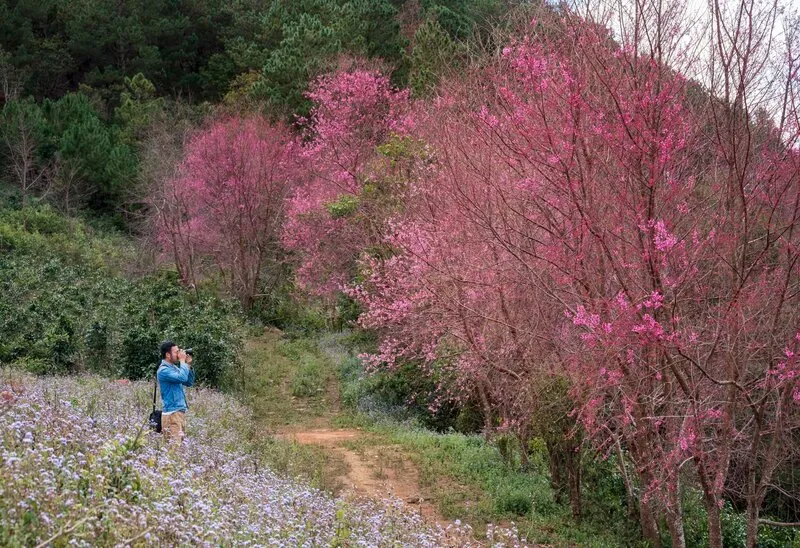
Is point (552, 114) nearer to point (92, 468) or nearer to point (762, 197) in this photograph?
point (762, 197)

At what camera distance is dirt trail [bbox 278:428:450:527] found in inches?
364

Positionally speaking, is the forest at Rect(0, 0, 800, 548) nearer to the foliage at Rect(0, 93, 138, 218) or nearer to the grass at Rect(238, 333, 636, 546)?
the grass at Rect(238, 333, 636, 546)

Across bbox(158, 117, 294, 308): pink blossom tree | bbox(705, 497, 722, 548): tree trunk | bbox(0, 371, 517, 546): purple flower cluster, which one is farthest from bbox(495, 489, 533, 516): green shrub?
bbox(158, 117, 294, 308): pink blossom tree

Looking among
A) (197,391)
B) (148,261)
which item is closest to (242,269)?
(148,261)

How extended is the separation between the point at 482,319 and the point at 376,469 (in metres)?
2.58

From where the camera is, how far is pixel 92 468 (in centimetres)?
427

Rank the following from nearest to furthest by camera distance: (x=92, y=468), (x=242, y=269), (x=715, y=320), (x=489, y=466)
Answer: (x=92, y=468), (x=715, y=320), (x=489, y=466), (x=242, y=269)

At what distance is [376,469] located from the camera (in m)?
10.7

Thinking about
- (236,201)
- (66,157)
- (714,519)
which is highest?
(66,157)

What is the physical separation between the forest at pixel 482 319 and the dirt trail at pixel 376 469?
181 millimetres

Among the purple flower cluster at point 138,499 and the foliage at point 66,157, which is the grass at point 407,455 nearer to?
the purple flower cluster at point 138,499

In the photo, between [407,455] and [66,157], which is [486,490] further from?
[66,157]

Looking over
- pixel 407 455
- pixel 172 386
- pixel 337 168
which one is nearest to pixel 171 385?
pixel 172 386

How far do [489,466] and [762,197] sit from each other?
625 cm
